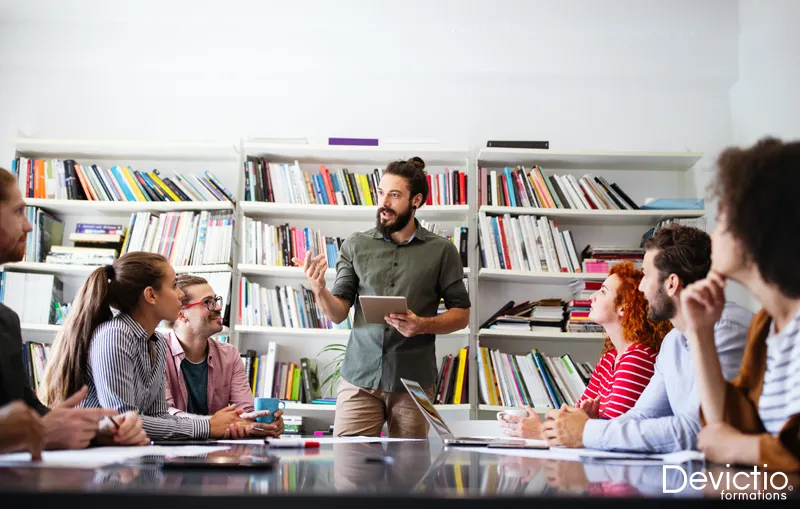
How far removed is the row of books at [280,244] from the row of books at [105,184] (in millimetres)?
271

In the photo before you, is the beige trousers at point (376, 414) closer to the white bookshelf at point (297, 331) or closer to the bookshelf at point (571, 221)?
the white bookshelf at point (297, 331)

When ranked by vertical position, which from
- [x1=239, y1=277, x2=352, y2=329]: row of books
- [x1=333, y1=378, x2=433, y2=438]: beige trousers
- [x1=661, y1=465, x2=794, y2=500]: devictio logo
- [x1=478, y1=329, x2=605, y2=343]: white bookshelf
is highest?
[x1=239, y1=277, x2=352, y2=329]: row of books

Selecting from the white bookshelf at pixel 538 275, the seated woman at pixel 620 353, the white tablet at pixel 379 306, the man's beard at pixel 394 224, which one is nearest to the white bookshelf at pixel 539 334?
the white bookshelf at pixel 538 275

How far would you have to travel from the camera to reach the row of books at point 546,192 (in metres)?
3.91

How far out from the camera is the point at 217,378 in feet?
8.70

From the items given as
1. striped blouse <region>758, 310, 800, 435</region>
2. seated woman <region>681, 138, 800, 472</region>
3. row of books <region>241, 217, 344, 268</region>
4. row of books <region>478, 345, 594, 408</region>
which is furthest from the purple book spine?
striped blouse <region>758, 310, 800, 435</region>

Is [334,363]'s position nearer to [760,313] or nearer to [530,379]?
[530,379]

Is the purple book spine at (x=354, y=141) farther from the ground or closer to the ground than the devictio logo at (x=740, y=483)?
farther from the ground

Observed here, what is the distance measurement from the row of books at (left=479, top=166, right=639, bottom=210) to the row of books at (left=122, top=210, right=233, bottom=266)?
1.44 m

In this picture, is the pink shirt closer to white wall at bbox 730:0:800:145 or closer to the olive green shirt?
the olive green shirt

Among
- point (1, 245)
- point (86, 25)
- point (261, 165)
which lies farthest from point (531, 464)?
point (86, 25)

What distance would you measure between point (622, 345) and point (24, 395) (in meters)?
1.90

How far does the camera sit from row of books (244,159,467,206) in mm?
3900

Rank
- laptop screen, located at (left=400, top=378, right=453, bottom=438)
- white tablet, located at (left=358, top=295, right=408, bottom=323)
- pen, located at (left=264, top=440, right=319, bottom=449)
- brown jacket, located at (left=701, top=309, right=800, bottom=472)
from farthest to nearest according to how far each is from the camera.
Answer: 1. white tablet, located at (left=358, top=295, right=408, bottom=323)
2. laptop screen, located at (left=400, top=378, right=453, bottom=438)
3. pen, located at (left=264, top=440, right=319, bottom=449)
4. brown jacket, located at (left=701, top=309, right=800, bottom=472)
